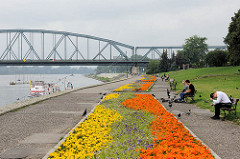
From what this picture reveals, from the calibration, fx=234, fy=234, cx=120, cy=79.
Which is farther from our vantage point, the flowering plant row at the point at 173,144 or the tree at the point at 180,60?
the tree at the point at 180,60

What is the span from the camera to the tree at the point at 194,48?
11157cm

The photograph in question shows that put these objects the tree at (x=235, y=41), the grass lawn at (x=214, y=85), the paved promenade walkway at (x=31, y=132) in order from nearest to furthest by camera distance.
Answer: the paved promenade walkway at (x=31, y=132) → the grass lawn at (x=214, y=85) → the tree at (x=235, y=41)

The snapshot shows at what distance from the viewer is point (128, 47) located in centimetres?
17388

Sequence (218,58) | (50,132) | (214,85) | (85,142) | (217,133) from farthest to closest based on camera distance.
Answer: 1. (218,58)
2. (214,85)
3. (50,132)
4. (217,133)
5. (85,142)

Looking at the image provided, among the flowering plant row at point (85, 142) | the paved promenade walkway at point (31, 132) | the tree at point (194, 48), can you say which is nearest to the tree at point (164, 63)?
the tree at point (194, 48)

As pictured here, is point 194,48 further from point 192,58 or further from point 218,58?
point 218,58

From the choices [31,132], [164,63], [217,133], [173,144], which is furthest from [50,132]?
[164,63]

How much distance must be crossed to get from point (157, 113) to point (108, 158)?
610 centimetres

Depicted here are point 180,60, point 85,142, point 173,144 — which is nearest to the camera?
point 173,144

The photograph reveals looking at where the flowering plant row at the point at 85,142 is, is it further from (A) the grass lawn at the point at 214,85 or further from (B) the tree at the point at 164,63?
(B) the tree at the point at 164,63

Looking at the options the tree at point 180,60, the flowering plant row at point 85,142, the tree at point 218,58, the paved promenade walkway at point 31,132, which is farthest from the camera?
the tree at point 180,60

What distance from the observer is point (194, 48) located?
112 metres

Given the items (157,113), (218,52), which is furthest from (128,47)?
(157,113)

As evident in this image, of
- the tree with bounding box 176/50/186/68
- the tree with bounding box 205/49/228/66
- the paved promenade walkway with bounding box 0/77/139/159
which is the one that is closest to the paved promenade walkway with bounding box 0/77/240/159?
the paved promenade walkway with bounding box 0/77/139/159
